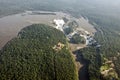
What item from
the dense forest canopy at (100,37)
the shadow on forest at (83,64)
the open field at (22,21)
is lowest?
the shadow on forest at (83,64)

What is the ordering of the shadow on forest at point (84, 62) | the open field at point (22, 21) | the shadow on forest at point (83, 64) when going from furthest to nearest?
the open field at point (22, 21)
the shadow on forest at point (84, 62)
the shadow on forest at point (83, 64)

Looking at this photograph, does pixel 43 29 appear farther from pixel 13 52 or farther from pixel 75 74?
pixel 75 74

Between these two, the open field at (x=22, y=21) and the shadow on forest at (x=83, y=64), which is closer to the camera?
the shadow on forest at (x=83, y=64)

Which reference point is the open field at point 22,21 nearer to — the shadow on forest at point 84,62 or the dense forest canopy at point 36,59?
the dense forest canopy at point 36,59

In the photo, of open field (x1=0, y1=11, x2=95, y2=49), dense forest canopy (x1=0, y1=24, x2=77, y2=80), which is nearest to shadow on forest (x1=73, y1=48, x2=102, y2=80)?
dense forest canopy (x1=0, y1=24, x2=77, y2=80)

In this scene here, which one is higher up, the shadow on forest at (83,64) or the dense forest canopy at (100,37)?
the dense forest canopy at (100,37)

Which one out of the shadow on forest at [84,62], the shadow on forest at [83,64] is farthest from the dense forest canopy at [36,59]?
the shadow on forest at [84,62]

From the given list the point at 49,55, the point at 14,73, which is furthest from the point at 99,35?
the point at 14,73

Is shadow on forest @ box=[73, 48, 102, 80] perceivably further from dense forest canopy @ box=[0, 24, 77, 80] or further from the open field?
the open field
